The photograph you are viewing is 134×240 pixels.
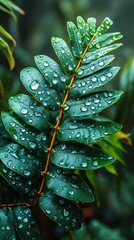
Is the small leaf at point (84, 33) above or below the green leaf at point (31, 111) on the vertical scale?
above

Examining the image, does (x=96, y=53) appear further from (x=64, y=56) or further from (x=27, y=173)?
(x=27, y=173)

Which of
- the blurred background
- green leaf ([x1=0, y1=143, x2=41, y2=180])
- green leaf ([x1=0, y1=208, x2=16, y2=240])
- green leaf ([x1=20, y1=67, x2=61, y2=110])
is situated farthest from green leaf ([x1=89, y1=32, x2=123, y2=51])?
the blurred background

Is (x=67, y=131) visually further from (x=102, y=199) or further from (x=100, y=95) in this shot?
(x=102, y=199)

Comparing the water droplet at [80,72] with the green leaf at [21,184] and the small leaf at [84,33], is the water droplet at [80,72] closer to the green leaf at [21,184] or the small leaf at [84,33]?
the small leaf at [84,33]

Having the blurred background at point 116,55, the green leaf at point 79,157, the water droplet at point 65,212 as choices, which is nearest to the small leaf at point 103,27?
the green leaf at point 79,157

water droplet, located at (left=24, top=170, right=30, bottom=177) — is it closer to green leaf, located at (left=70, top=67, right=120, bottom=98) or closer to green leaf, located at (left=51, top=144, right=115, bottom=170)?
green leaf, located at (left=51, top=144, right=115, bottom=170)

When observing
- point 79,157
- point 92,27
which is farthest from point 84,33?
point 79,157

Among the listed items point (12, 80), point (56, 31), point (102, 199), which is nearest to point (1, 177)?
point (12, 80)
